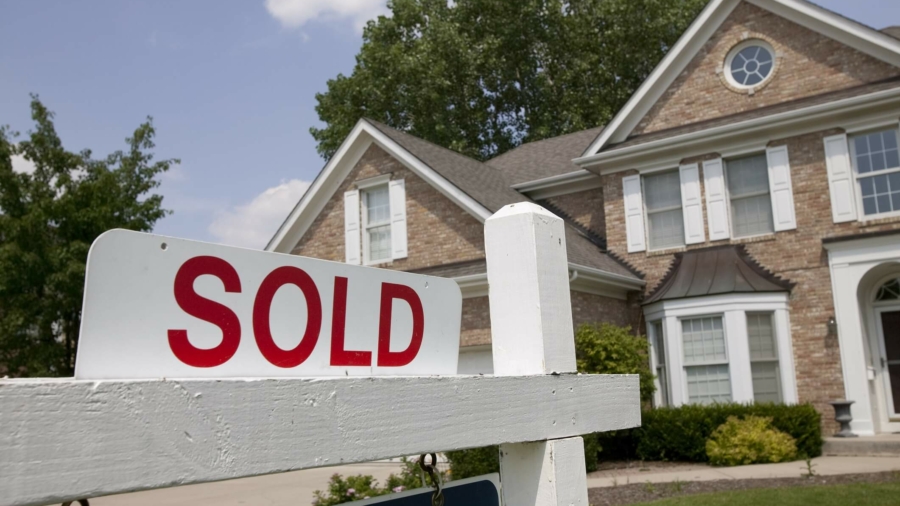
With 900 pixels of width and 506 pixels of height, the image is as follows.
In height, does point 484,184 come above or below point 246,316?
above

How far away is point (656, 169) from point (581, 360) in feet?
17.8

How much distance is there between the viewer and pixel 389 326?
76.4 inches

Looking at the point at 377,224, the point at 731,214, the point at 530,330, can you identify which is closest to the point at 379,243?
the point at 377,224

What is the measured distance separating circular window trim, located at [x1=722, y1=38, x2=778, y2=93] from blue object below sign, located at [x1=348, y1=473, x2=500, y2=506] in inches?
643

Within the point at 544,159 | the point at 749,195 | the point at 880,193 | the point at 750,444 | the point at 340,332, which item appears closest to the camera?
the point at 340,332

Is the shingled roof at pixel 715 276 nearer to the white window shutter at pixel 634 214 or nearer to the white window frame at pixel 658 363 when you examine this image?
the white window frame at pixel 658 363

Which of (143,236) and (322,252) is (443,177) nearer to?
(322,252)

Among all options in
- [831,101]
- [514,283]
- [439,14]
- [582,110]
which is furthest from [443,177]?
[439,14]

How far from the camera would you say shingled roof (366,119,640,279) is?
16656 millimetres

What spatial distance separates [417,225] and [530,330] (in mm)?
15853

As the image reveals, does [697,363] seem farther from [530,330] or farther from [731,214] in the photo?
[530,330]

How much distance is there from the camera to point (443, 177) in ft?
56.8

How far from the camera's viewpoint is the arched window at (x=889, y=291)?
51.5 ft

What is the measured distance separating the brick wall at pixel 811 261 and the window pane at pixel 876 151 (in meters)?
0.58
